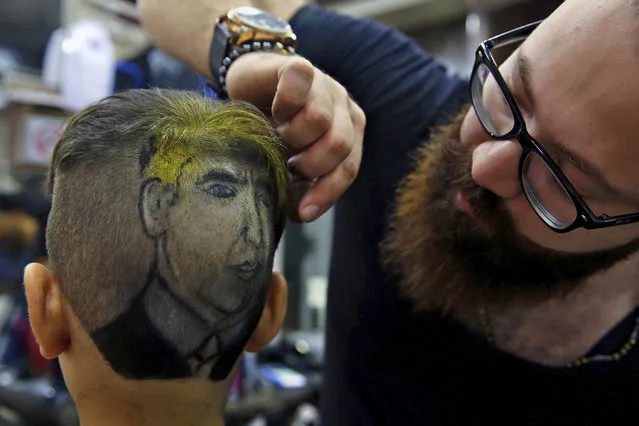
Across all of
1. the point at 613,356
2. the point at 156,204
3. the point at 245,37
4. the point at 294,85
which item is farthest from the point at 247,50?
the point at 613,356

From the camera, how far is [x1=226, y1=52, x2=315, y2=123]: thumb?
1.98ft

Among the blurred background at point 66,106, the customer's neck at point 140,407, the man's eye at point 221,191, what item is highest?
the man's eye at point 221,191

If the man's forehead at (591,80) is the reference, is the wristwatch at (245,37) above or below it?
below

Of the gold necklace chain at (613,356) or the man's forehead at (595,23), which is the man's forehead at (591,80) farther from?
the gold necklace chain at (613,356)

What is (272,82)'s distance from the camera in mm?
664

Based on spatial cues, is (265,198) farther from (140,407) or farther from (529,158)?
(529,158)

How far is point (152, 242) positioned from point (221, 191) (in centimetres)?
8

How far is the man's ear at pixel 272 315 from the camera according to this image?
0.70 m

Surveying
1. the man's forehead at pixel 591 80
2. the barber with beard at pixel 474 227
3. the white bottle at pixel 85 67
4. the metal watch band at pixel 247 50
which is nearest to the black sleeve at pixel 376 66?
the barber with beard at pixel 474 227

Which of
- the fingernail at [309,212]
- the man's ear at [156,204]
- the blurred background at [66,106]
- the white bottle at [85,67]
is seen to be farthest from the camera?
the white bottle at [85,67]

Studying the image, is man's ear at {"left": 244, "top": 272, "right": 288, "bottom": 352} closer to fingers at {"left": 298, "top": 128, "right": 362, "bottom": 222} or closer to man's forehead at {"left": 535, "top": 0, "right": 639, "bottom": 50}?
fingers at {"left": 298, "top": 128, "right": 362, "bottom": 222}

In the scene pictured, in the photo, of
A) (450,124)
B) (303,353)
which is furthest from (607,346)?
(303,353)

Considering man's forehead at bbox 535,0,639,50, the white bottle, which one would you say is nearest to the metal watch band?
man's forehead at bbox 535,0,639,50

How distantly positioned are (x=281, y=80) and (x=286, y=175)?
0.39 feet
